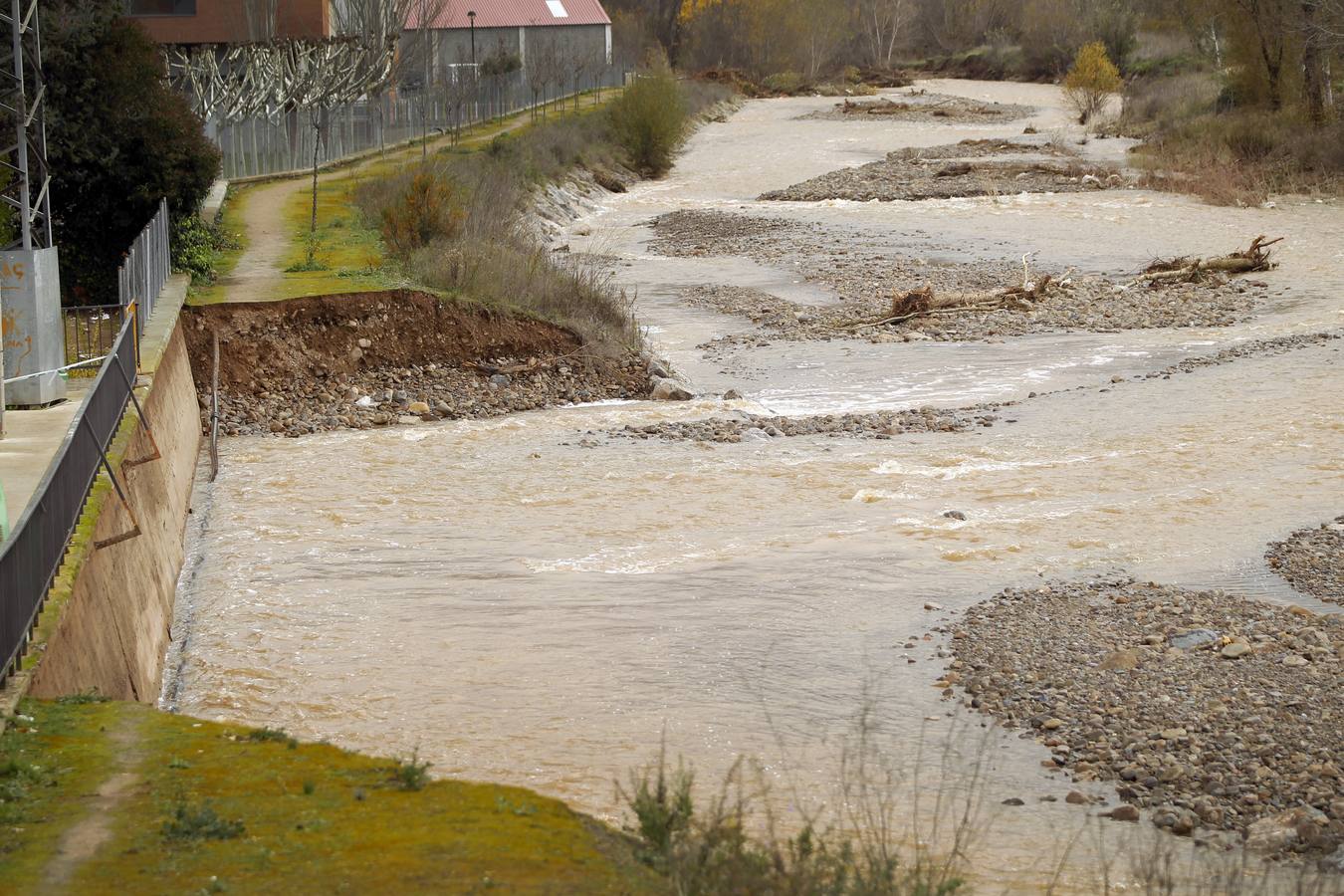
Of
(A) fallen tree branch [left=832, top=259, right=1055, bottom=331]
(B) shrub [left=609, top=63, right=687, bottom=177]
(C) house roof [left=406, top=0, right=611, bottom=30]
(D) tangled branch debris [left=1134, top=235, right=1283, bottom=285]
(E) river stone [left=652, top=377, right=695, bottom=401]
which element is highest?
(C) house roof [left=406, top=0, right=611, bottom=30]

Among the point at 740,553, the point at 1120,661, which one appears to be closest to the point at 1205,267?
the point at 740,553

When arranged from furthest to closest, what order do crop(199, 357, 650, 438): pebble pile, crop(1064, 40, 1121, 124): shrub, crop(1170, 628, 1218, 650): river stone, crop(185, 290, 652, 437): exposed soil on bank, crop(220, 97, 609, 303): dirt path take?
crop(1064, 40, 1121, 124): shrub
crop(220, 97, 609, 303): dirt path
crop(185, 290, 652, 437): exposed soil on bank
crop(199, 357, 650, 438): pebble pile
crop(1170, 628, 1218, 650): river stone

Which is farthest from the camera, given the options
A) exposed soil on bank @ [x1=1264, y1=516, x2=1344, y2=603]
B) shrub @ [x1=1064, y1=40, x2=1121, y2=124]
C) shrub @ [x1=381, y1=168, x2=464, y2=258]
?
shrub @ [x1=1064, y1=40, x2=1121, y2=124]

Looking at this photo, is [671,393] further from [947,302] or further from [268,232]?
[268,232]

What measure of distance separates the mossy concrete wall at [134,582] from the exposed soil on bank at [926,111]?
2475 inches

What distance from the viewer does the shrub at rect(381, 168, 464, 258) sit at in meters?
26.6

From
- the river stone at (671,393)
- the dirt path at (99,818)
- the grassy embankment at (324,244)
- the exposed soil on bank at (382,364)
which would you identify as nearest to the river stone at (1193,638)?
the dirt path at (99,818)

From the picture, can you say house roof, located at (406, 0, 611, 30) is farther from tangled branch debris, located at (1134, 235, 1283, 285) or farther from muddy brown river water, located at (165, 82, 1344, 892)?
muddy brown river water, located at (165, 82, 1344, 892)

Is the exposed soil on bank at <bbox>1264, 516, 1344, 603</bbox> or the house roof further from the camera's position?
the house roof

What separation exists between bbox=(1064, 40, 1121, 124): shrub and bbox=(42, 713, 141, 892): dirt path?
64243 millimetres

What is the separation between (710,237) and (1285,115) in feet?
67.2

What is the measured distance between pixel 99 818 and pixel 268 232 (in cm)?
2282

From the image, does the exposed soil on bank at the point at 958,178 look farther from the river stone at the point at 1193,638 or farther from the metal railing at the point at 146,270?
the river stone at the point at 1193,638

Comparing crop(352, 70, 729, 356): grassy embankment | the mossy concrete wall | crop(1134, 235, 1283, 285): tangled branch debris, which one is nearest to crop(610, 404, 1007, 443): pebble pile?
crop(352, 70, 729, 356): grassy embankment
